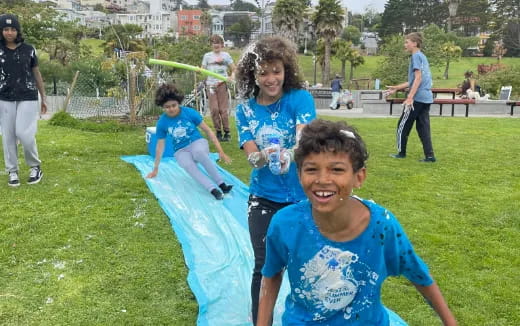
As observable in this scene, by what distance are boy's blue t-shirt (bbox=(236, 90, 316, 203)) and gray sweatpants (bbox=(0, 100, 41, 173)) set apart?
159 inches

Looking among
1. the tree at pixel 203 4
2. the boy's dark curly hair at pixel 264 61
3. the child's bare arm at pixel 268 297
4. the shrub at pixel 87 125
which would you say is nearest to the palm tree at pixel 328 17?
the shrub at pixel 87 125

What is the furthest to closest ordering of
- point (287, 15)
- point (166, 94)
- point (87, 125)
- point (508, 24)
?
point (508, 24)
point (287, 15)
point (87, 125)
point (166, 94)

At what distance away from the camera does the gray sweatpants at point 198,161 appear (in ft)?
19.4

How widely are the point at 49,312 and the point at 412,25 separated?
3163 inches

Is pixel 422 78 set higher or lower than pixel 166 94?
higher

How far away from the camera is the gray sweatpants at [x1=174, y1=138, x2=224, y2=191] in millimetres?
5918

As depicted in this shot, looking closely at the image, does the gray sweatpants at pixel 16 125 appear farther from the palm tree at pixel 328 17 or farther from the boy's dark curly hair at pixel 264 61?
the palm tree at pixel 328 17

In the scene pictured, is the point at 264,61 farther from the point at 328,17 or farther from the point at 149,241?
the point at 328,17

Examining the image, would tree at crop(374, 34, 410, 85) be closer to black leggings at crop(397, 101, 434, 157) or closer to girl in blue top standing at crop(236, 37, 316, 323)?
black leggings at crop(397, 101, 434, 157)

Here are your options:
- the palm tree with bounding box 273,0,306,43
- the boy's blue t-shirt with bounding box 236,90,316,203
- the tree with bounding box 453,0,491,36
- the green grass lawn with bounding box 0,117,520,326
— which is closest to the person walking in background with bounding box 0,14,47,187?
the green grass lawn with bounding box 0,117,520,326

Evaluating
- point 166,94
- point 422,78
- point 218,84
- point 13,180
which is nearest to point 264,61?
point 166,94

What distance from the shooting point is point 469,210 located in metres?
5.24

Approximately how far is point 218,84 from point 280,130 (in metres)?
6.69

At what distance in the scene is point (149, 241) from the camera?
14.2 ft
